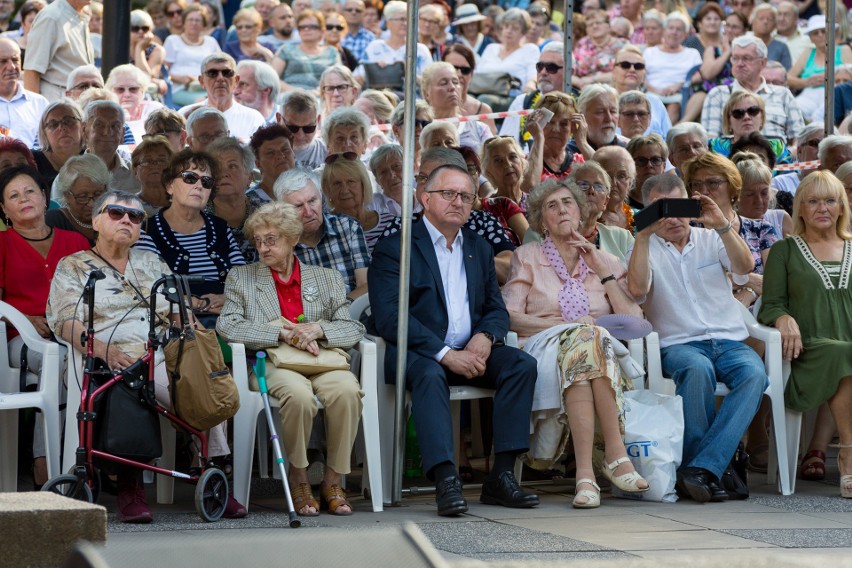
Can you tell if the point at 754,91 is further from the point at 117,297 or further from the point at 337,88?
the point at 117,297

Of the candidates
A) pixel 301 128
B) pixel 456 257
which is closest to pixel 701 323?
pixel 456 257

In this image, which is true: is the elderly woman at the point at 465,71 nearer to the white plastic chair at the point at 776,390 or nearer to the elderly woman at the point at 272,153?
the elderly woman at the point at 272,153

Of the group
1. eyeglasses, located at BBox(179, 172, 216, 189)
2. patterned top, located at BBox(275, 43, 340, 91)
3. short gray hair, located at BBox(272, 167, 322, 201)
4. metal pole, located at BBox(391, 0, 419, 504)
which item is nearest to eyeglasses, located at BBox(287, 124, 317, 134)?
short gray hair, located at BBox(272, 167, 322, 201)

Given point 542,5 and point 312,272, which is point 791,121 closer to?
point 542,5

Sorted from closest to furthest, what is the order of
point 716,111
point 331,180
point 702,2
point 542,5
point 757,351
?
point 757,351, point 331,180, point 716,111, point 542,5, point 702,2

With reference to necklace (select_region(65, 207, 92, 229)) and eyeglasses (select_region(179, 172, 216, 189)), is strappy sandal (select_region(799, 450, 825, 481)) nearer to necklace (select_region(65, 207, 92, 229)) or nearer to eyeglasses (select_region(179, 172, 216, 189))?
eyeglasses (select_region(179, 172, 216, 189))

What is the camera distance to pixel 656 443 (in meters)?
6.54

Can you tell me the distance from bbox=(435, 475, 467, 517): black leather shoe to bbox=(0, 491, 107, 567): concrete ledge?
236cm

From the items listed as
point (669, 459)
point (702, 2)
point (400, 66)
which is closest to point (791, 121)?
point (400, 66)

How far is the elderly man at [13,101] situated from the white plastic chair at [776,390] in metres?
4.83

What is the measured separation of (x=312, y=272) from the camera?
6629 mm

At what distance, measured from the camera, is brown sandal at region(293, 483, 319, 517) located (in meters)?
6.07

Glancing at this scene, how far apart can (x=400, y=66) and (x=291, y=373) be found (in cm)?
659

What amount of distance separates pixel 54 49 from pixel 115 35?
44.6 inches
